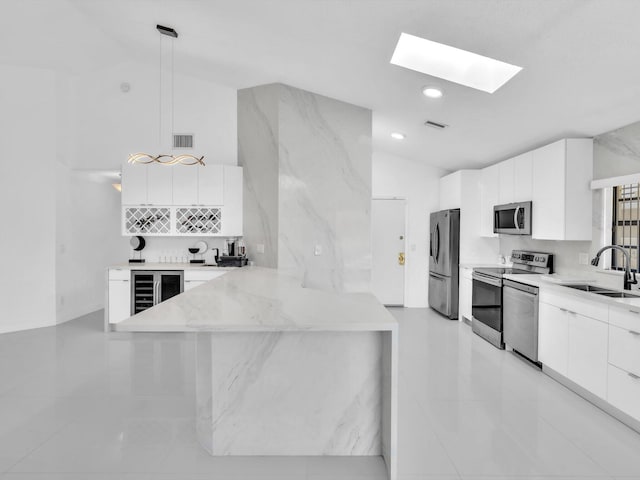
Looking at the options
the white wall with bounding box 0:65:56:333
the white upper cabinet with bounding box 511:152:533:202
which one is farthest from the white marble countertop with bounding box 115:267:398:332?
the white wall with bounding box 0:65:56:333

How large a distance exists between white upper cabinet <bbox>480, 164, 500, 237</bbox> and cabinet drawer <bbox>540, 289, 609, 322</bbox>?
75.4 inches

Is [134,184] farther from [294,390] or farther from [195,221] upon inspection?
[294,390]

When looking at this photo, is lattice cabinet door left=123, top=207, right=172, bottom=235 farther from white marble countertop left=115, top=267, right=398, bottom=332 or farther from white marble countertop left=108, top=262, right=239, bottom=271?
white marble countertop left=115, top=267, right=398, bottom=332

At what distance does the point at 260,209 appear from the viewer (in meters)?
5.23

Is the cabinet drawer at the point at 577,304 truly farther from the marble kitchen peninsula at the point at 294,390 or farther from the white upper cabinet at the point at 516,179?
the marble kitchen peninsula at the point at 294,390

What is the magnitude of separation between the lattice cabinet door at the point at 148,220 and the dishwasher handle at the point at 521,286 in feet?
14.3

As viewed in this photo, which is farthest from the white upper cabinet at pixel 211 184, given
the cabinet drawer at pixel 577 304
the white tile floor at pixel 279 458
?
the cabinet drawer at pixel 577 304

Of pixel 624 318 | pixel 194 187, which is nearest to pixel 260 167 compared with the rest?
pixel 194 187

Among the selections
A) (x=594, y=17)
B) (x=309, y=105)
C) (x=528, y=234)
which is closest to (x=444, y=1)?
(x=594, y=17)

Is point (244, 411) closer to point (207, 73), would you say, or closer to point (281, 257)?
point (281, 257)

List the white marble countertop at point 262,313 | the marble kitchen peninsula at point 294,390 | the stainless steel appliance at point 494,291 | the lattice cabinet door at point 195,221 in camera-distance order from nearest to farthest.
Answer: the white marble countertop at point 262,313, the marble kitchen peninsula at point 294,390, the stainless steel appliance at point 494,291, the lattice cabinet door at point 195,221

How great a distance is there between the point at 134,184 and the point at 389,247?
408 cm

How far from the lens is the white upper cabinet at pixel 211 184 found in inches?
220

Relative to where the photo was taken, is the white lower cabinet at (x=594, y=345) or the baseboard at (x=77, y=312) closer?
the white lower cabinet at (x=594, y=345)
